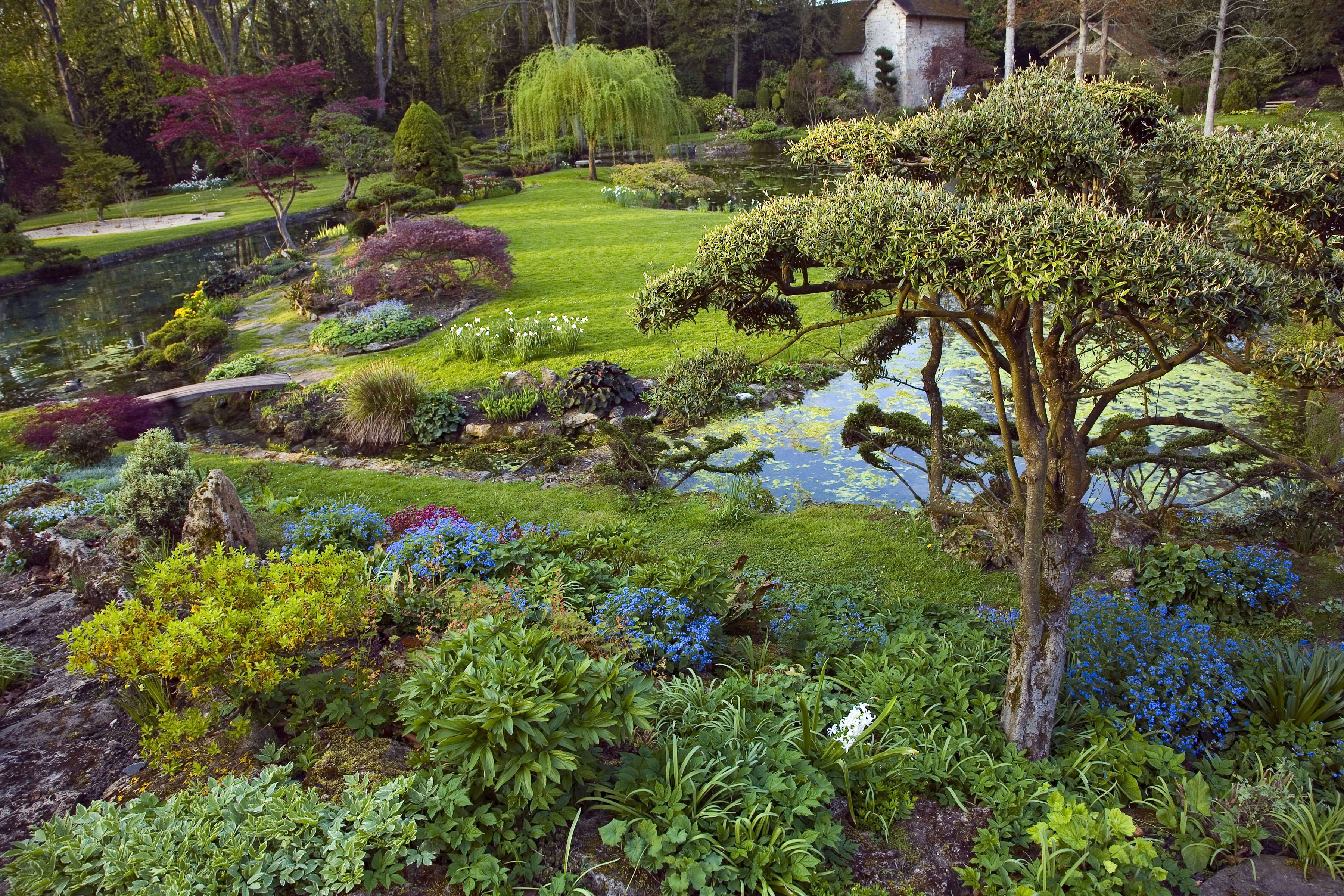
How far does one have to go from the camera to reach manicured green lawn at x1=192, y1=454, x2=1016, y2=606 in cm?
591

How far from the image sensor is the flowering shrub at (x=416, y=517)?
6336 mm

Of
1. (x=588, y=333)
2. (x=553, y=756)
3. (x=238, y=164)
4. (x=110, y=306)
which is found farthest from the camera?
(x=238, y=164)

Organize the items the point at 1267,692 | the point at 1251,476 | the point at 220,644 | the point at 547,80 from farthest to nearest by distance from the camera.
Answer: the point at 547,80
the point at 1251,476
the point at 1267,692
the point at 220,644

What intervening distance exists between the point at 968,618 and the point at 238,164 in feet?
126

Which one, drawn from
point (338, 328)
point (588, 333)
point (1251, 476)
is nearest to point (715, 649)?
point (1251, 476)

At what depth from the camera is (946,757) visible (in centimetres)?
358

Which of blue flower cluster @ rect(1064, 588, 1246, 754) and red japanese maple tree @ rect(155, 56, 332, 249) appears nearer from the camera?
blue flower cluster @ rect(1064, 588, 1246, 754)

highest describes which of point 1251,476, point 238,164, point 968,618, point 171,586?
point 238,164

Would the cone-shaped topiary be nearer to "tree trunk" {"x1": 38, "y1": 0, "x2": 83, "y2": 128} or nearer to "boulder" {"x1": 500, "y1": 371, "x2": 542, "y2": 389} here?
"boulder" {"x1": 500, "y1": 371, "x2": 542, "y2": 389}

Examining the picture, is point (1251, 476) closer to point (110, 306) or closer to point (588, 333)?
point (588, 333)

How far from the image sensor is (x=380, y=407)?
9.95 metres

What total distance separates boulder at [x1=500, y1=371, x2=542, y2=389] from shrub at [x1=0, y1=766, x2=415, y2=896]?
7739mm

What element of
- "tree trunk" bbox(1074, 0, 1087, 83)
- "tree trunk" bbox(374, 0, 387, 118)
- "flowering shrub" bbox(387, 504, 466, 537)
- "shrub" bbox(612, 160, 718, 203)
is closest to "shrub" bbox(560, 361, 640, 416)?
"flowering shrub" bbox(387, 504, 466, 537)

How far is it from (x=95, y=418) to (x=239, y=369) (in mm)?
3090
